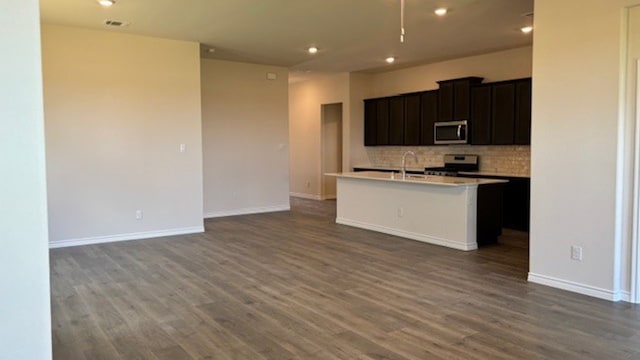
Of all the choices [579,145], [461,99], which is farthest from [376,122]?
[579,145]

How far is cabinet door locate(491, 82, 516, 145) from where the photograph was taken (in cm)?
738

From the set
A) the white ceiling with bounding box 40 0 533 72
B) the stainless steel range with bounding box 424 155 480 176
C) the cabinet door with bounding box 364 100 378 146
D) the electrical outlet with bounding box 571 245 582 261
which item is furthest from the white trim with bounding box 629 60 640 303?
the cabinet door with bounding box 364 100 378 146

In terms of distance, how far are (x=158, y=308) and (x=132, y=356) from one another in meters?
0.87

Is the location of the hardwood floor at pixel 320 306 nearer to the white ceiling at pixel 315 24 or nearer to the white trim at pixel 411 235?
the white trim at pixel 411 235

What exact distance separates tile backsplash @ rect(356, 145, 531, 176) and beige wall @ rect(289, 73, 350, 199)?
0.81m

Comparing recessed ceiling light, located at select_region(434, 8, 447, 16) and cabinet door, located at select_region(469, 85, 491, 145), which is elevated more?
recessed ceiling light, located at select_region(434, 8, 447, 16)

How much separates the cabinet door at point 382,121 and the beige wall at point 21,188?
28.8 ft

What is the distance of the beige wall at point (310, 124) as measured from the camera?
10.5 meters

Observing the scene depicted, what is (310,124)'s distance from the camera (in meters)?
11.4

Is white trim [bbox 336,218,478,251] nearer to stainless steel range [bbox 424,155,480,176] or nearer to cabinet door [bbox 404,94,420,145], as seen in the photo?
stainless steel range [bbox 424,155,480,176]

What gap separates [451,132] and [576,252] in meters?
4.44

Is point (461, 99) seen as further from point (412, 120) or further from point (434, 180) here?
point (434, 180)

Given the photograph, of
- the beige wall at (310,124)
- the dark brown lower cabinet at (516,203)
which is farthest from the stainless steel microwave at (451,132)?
the beige wall at (310,124)

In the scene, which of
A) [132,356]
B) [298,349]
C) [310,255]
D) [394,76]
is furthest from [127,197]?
[394,76]
